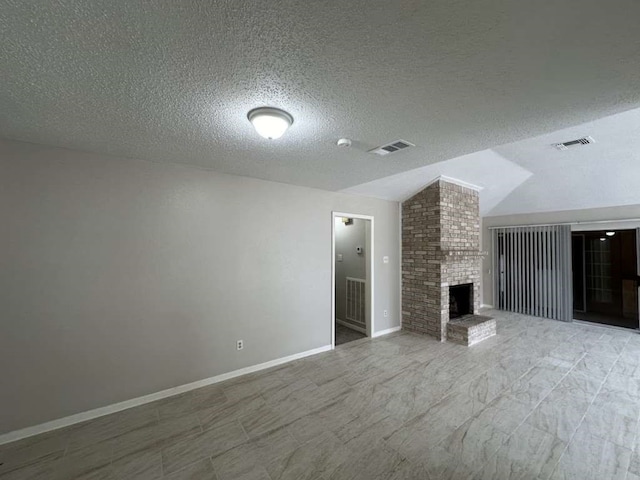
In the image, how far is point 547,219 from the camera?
607cm

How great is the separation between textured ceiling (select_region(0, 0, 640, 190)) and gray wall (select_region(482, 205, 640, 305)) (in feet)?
16.6

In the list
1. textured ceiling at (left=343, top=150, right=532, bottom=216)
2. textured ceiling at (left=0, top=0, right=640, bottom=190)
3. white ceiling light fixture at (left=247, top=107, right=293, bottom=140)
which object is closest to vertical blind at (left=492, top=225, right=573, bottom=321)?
textured ceiling at (left=343, top=150, right=532, bottom=216)

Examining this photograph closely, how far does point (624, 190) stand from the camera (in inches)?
187

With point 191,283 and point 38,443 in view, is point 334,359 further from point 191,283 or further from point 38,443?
point 38,443

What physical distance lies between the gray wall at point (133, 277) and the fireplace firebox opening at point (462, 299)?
3111 mm

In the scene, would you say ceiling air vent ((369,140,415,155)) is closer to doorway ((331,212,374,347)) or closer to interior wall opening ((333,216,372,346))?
doorway ((331,212,374,347))

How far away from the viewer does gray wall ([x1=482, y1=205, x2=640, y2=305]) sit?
202 inches

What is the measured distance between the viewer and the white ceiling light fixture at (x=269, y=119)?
1791 millimetres

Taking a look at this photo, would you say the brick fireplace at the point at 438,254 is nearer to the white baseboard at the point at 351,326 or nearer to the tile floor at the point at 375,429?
the white baseboard at the point at 351,326

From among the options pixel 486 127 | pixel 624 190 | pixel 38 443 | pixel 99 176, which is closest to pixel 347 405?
pixel 38 443

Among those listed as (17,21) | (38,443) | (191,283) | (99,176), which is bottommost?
(38,443)

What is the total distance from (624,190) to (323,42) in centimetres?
655

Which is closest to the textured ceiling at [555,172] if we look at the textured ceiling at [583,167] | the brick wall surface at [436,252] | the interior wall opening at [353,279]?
the textured ceiling at [583,167]

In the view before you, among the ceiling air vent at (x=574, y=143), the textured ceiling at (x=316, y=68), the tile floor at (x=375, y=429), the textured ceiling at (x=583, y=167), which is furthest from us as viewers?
the ceiling air vent at (x=574, y=143)
